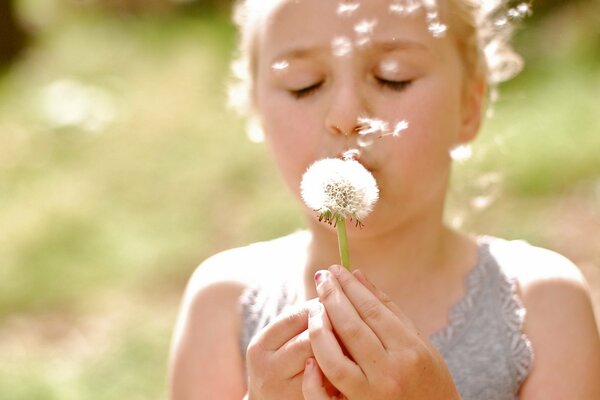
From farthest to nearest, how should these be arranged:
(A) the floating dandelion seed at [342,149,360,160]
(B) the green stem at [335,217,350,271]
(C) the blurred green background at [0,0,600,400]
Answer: (C) the blurred green background at [0,0,600,400] < (A) the floating dandelion seed at [342,149,360,160] < (B) the green stem at [335,217,350,271]

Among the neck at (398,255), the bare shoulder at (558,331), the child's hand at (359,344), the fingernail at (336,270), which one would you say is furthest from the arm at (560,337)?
the fingernail at (336,270)

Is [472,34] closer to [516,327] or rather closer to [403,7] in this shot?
[403,7]

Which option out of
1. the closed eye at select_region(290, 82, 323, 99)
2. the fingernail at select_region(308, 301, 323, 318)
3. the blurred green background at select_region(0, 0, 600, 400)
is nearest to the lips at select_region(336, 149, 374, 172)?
the closed eye at select_region(290, 82, 323, 99)

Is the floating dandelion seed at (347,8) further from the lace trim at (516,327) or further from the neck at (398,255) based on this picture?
the lace trim at (516,327)

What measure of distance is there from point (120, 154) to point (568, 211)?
5.75ft

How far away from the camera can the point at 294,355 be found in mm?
1132

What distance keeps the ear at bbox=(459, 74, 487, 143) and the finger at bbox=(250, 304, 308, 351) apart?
0.45m

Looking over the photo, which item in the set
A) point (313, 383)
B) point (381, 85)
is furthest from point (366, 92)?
point (313, 383)

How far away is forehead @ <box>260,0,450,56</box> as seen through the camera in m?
1.30

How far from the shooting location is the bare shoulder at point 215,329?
1468 mm

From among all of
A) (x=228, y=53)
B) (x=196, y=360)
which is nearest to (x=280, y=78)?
(x=196, y=360)

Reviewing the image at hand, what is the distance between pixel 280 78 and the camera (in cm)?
137

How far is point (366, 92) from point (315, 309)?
0.31 metres

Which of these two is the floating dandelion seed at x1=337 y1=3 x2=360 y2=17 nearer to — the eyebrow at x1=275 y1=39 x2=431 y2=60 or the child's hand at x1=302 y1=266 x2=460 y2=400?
the eyebrow at x1=275 y1=39 x2=431 y2=60
